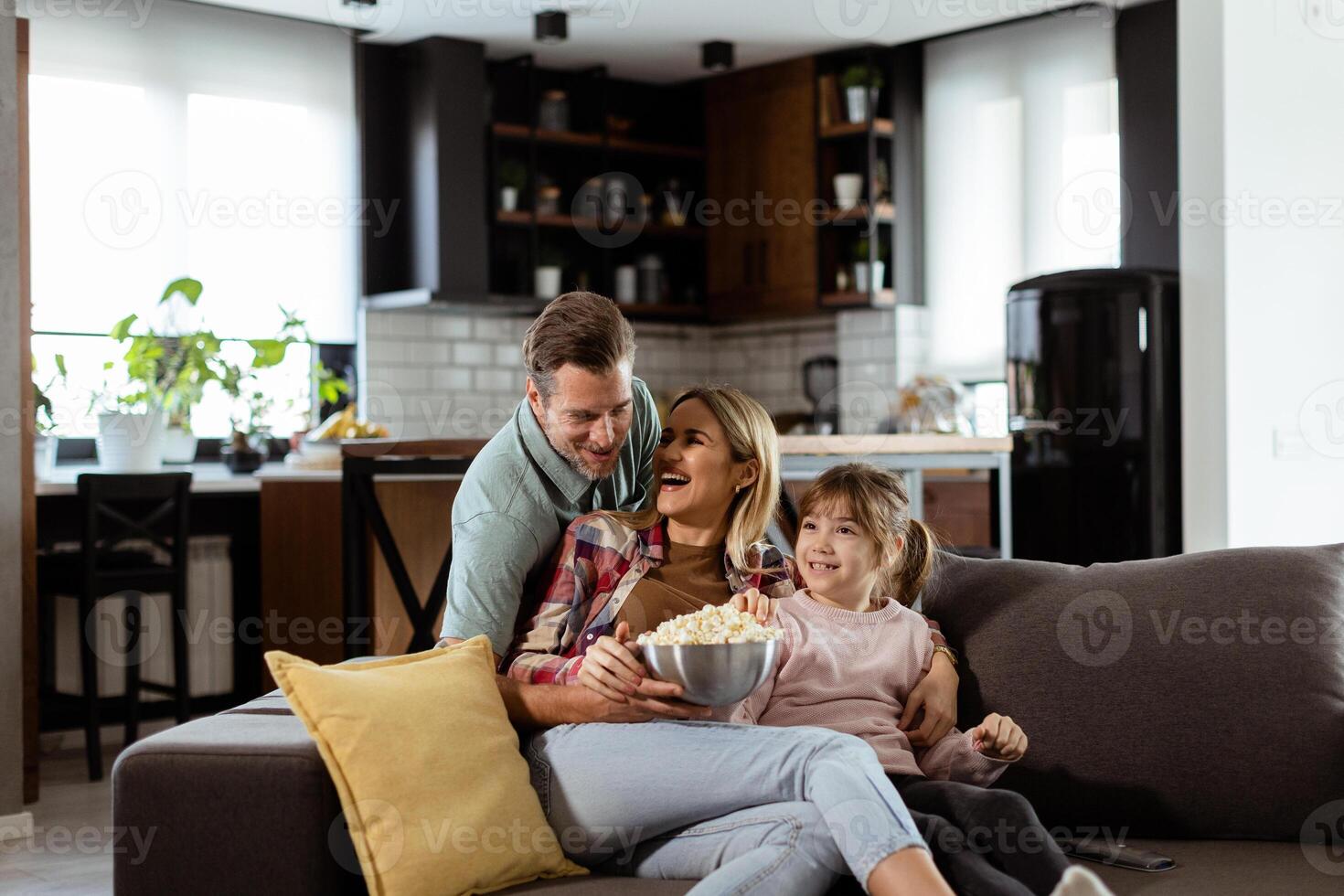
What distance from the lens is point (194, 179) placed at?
5734 millimetres

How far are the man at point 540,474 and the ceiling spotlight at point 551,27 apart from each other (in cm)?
356

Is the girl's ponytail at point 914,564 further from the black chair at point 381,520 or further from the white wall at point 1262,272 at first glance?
the white wall at point 1262,272

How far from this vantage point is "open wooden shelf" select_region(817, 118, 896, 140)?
644 cm

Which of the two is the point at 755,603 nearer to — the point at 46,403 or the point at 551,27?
the point at 46,403

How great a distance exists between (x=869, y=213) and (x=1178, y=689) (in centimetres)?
441

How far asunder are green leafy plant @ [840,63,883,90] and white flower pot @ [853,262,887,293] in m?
0.80

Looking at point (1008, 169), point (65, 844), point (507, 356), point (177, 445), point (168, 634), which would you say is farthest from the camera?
point (507, 356)

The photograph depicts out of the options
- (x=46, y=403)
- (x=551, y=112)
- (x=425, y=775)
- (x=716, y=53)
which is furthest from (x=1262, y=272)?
(x=46, y=403)

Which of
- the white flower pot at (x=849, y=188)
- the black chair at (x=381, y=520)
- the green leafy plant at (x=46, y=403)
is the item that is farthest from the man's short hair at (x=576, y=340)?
the white flower pot at (x=849, y=188)

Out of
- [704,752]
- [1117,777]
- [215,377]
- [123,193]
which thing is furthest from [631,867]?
[123,193]

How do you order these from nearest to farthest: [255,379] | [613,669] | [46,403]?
[613,669] → [46,403] → [255,379]

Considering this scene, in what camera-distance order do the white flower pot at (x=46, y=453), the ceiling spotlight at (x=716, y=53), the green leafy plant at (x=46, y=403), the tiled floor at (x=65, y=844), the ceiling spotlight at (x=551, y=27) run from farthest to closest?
the ceiling spotlight at (x=716, y=53) → the ceiling spotlight at (x=551, y=27) → the white flower pot at (x=46, y=453) → the green leafy plant at (x=46, y=403) → the tiled floor at (x=65, y=844)

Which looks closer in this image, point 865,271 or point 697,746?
point 697,746

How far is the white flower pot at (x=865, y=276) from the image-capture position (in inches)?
255
